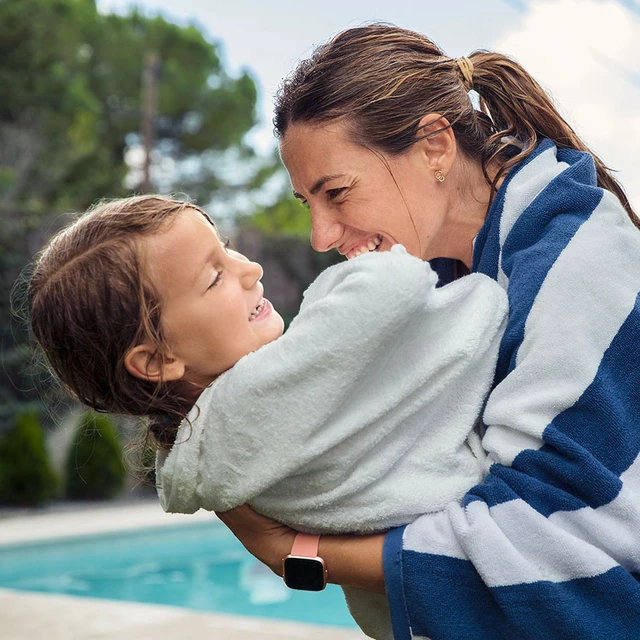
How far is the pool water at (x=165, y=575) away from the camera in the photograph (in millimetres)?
7191

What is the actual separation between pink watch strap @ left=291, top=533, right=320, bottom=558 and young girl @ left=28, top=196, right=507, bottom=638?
0.02 meters

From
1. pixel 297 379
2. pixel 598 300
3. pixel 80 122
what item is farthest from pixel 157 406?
pixel 80 122

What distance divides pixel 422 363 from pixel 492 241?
0.31m

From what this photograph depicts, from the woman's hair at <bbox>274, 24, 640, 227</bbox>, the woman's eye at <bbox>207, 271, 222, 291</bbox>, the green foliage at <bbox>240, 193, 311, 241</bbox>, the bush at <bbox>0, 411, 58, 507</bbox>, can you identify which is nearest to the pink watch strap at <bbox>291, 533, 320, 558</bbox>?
the woman's eye at <bbox>207, 271, 222, 291</bbox>

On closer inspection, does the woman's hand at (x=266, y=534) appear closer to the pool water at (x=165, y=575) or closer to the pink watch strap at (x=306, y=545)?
the pink watch strap at (x=306, y=545)

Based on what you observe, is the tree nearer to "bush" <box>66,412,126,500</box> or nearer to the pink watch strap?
"bush" <box>66,412,126,500</box>

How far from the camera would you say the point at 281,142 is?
6.22 feet

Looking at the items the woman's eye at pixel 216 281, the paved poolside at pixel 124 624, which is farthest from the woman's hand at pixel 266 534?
the paved poolside at pixel 124 624

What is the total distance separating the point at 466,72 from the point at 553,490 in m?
0.98

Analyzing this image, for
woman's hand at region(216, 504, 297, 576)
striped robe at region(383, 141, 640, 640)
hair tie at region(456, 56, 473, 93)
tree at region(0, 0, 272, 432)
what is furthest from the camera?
tree at region(0, 0, 272, 432)

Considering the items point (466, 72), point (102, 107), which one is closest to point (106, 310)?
point (466, 72)

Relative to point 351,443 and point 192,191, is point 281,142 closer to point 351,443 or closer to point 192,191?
point 351,443

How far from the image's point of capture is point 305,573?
1.49 metres

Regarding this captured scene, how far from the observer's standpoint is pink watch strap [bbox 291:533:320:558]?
A: 58.7 inches
